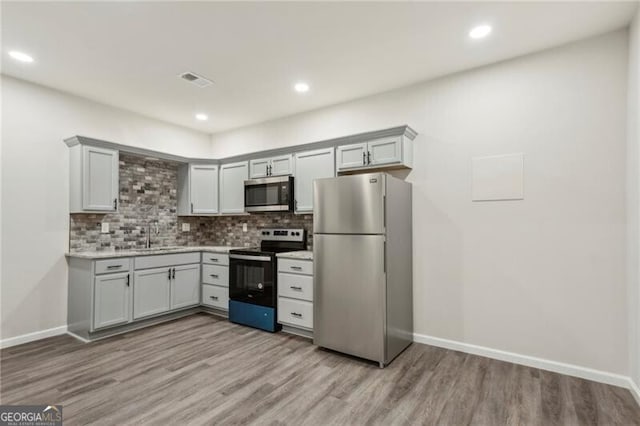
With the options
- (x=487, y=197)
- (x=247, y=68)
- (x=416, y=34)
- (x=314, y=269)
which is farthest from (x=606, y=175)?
(x=247, y=68)

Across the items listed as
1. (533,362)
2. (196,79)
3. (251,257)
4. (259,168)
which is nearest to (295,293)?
(251,257)

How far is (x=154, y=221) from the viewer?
179 inches

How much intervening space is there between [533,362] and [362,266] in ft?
5.46

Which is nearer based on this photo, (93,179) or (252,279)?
(93,179)

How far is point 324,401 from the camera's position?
2.20 meters

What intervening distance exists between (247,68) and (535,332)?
11.8ft

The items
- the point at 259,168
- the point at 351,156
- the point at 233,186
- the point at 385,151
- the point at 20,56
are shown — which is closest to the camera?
the point at 20,56

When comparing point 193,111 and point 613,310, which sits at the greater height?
point 193,111

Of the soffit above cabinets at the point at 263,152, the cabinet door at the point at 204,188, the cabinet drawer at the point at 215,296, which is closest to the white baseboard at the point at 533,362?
the soffit above cabinets at the point at 263,152

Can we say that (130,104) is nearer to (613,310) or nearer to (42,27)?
(42,27)

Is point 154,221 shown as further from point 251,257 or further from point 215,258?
point 251,257

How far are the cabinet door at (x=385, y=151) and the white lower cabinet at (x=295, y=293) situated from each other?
130cm

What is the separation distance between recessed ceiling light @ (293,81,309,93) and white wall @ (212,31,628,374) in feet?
3.55

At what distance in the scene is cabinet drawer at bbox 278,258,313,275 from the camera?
11.2 ft
